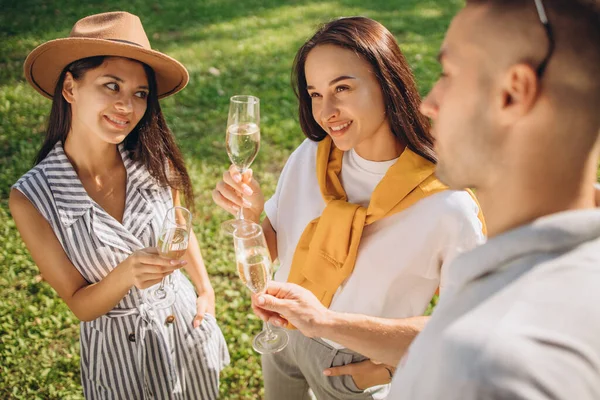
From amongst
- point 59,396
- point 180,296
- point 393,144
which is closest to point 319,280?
point 393,144

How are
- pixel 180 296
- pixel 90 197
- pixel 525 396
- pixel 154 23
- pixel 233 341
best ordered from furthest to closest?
1. pixel 154 23
2. pixel 233 341
3. pixel 180 296
4. pixel 90 197
5. pixel 525 396

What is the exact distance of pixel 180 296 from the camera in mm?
3252

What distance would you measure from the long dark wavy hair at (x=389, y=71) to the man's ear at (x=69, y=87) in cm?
133

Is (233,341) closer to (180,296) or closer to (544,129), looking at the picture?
(180,296)

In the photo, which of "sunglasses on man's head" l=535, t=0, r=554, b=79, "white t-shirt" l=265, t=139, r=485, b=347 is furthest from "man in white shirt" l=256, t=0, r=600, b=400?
"white t-shirt" l=265, t=139, r=485, b=347

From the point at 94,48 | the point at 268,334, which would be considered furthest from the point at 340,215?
the point at 94,48

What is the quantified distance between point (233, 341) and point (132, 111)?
219cm

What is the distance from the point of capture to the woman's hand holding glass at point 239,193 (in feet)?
9.39

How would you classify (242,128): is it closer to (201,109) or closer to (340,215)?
(340,215)

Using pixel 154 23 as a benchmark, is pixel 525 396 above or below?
below

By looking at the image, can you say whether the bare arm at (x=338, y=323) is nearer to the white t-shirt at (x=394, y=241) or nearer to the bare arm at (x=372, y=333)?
the bare arm at (x=372, y=333)

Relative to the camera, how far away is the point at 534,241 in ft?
3.95

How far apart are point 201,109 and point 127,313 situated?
492cm

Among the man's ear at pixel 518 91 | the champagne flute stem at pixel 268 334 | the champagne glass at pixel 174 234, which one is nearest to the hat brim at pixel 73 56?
the champagne glass at pixel 174 234
